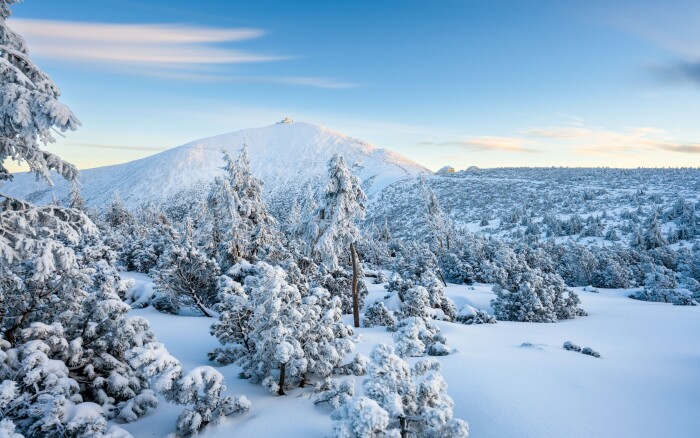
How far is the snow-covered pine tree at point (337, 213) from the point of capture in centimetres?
1800

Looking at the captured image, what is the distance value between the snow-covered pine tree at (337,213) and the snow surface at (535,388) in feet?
15.5

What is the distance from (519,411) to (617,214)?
66458 mm

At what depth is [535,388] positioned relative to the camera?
1082 cm

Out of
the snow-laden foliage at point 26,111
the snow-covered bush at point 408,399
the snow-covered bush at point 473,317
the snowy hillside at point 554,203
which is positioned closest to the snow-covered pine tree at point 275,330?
the snow-covered bush at point 408,399

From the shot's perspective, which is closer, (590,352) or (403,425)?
(403,425)

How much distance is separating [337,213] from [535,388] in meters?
10.7

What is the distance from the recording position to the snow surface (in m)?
9.04

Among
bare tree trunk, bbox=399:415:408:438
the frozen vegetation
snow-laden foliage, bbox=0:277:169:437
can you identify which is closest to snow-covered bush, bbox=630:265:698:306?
the frozen vegetation

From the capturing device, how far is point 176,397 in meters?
8.67

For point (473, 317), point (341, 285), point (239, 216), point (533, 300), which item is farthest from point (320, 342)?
point (533, 300)

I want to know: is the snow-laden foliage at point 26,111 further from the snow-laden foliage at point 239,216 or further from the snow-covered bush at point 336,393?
the snow-laden foliage at point 239,216

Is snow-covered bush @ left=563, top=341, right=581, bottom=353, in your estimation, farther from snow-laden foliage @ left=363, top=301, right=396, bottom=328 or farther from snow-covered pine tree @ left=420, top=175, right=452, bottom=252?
snow-covered pine tree @ left=420, top=175, right=452, bottom=252

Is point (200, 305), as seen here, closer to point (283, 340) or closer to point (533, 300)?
point (283, 340)

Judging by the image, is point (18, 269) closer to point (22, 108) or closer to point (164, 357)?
point (164, 357)
